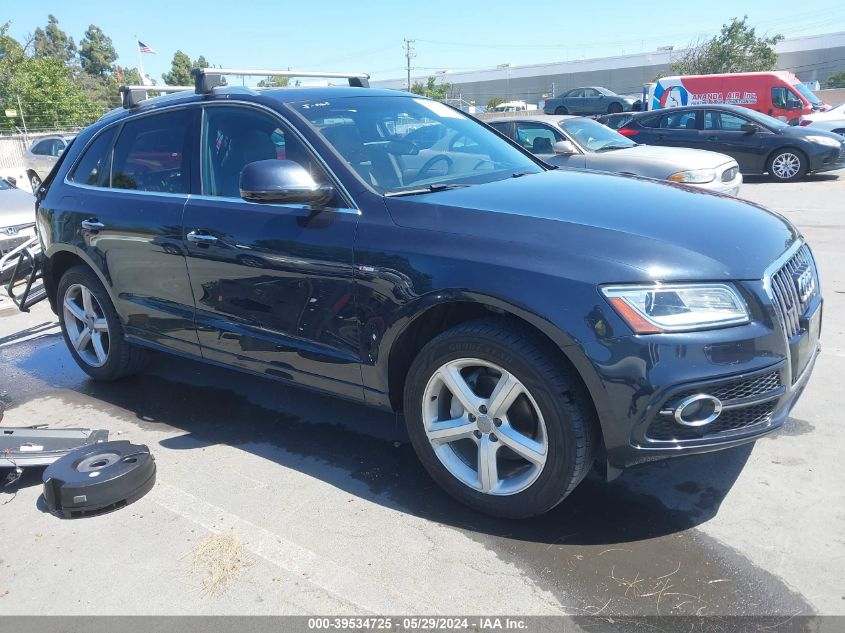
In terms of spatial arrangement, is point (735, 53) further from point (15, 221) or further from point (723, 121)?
point (15, 221)

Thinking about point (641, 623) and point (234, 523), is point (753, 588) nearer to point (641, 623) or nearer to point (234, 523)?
point (641, 623)

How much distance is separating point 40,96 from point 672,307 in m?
35.4

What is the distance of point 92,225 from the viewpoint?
14.6 ft

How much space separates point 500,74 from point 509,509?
8479cm

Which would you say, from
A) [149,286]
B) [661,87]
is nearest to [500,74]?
[661,87]

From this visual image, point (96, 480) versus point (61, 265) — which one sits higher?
point (61, 265)

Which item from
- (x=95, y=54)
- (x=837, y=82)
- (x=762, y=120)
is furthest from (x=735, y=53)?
(x=95, y=54)

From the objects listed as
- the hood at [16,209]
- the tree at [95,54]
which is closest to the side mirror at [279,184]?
the hood at [16,209]

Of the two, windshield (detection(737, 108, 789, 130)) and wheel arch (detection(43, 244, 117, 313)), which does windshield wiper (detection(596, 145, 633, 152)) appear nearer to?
windshield (detection(737, 108, 789, 130))

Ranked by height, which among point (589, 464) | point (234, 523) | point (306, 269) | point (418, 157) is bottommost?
point (234, 523)

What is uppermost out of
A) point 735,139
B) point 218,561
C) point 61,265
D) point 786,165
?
point 61,265

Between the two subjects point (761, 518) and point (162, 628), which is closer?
point (162, 628)

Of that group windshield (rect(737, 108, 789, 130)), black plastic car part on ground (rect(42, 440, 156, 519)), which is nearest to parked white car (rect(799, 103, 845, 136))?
windshield (rect(737, 108, 789, 130))

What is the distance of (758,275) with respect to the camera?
266 cm
